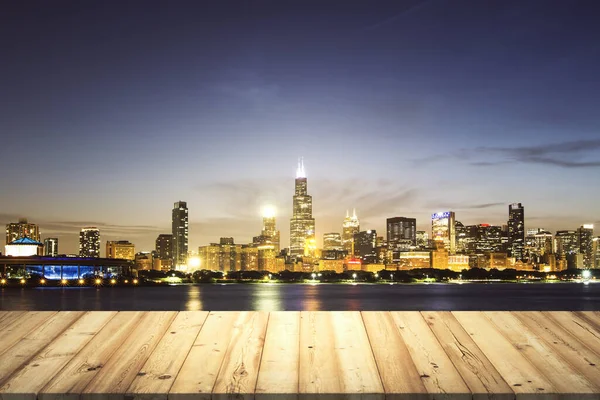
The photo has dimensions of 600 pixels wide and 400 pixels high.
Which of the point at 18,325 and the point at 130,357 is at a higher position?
the point at 18,325

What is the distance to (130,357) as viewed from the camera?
633 cm

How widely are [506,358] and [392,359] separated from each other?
1.08 metres

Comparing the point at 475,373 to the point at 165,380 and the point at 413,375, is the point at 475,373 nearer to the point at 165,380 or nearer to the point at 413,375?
the point at 413,375

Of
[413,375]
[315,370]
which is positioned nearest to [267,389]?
[315,370]

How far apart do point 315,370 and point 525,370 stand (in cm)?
189

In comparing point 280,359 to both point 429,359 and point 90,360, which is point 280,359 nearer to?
point 429,359

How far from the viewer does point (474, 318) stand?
23.7ft

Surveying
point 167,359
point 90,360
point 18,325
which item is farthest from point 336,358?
point 18,325

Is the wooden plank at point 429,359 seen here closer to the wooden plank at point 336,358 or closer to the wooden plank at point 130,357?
the wooden plank at point 336,358

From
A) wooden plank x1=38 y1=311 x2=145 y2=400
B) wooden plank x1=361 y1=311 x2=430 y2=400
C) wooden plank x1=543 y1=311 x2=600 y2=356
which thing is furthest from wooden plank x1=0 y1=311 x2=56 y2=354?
wooden plank x1=543 y1=311 x2=600 y2=356

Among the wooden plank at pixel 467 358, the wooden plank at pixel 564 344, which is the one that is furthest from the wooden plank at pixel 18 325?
the wooden plank at pixel 564 344

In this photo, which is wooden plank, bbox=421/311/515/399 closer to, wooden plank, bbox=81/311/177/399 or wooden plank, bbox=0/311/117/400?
wooden plank, bbox=81/311/177/399

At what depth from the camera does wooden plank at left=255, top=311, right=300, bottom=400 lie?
571 centimetres

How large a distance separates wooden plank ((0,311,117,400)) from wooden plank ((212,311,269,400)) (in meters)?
1.46
